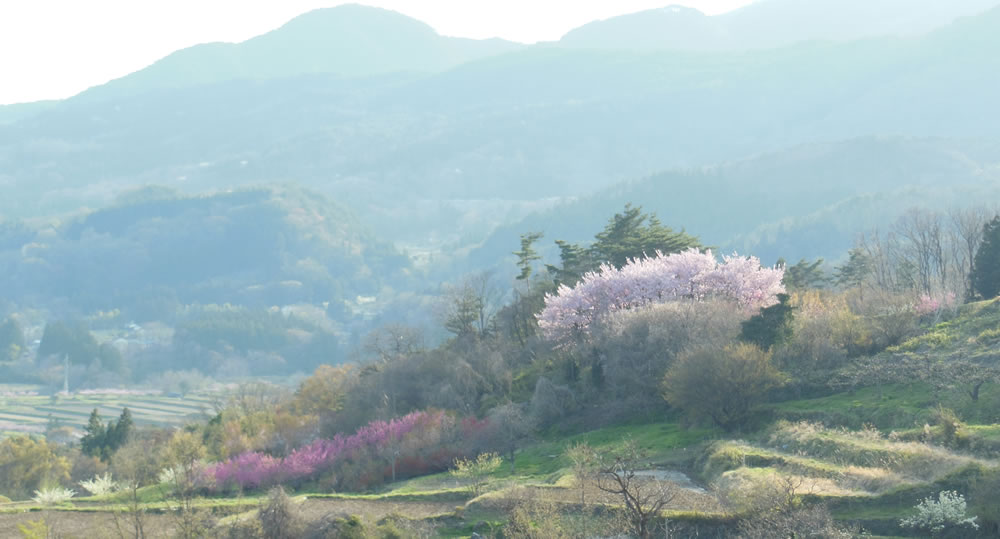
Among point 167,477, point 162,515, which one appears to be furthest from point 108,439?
point 162,515

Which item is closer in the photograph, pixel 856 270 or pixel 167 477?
pixel 167 477

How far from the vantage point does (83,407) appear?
17338 centimetres

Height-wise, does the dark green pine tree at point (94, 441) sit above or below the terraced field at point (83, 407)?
above

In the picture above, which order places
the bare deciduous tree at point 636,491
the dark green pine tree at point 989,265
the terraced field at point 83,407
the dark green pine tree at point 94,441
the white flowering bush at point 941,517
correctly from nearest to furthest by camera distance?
1. the bare deciduous tree at point 636,491
2. the white flowering bush at point 941,517
3. the dark green pine tree at point 989,265
4. the dark green pine tree at point 94,441
5. the terraced field at point 83,407

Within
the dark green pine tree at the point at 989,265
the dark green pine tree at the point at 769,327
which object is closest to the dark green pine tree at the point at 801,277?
the dark green pine tree at the point at 989,265

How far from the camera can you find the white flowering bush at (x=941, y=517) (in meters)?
23.4

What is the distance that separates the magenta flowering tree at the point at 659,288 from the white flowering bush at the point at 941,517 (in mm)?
27036

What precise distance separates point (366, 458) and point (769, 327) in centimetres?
2105

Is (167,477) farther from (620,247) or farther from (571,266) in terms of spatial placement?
(620,247)

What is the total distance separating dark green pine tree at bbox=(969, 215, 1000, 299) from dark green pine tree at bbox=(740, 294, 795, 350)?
52.4ft

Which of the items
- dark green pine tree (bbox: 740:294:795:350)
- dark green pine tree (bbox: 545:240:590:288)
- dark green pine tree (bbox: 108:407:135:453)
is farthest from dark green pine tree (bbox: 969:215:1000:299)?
dark green pine tree (bbox: 108:407:135:453)

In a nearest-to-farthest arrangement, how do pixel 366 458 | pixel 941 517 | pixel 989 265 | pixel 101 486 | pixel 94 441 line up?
pixel 941 517, pixel 366 458, pixel 989 265, pixel 101 486, pixel 94 441

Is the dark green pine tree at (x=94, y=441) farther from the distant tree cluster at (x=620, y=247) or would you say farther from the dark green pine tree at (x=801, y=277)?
the dark green pine tree at (x=801, y=277)

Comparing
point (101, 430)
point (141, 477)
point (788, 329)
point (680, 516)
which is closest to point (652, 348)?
point (788, 329)
